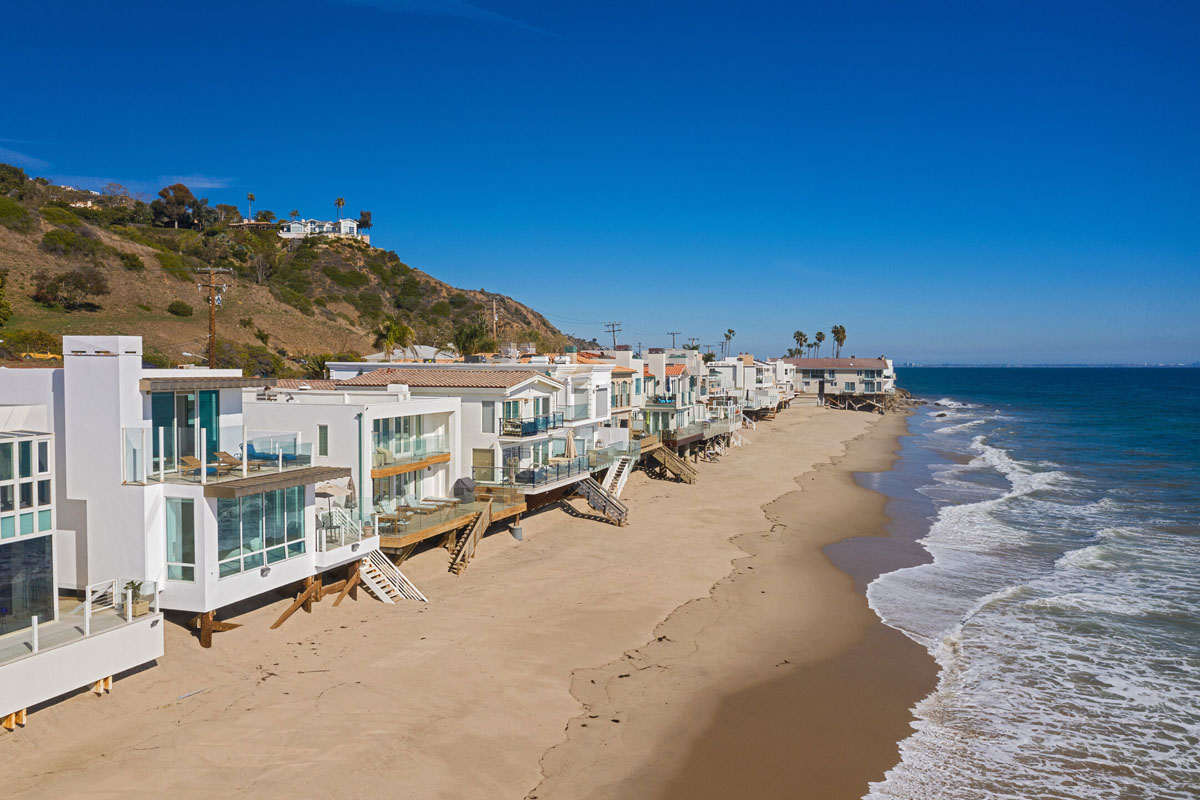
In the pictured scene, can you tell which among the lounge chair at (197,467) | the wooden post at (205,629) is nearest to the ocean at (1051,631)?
the wooden post at (205,629)

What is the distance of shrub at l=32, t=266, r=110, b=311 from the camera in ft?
178

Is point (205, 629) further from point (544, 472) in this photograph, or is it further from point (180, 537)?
point (544, 472)

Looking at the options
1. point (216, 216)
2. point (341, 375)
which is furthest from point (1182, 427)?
point (216, 216)

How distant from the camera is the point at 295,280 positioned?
8981 cm

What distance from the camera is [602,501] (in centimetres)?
3161

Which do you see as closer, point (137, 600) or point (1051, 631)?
point (137, 600)

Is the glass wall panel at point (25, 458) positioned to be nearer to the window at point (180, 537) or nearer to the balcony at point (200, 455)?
the balcony at point (200, 455)

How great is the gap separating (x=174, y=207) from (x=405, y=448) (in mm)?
87566

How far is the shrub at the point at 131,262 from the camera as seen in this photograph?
6506cm

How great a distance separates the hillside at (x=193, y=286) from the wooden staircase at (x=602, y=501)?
26.9 meters

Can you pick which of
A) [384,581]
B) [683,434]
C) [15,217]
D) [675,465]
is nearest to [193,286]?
[15,217]

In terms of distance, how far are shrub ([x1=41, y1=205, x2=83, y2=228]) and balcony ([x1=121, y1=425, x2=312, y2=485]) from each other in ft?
208

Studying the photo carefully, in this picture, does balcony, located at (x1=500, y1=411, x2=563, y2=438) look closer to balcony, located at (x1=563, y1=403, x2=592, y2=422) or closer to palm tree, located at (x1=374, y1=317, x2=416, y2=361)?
balcony, located at (x1=563, y1=403, x2=592, y2=422)

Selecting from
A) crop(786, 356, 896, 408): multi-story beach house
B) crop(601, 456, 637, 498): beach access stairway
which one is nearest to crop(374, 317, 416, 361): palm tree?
crop(601, 456, 637, 498): beach access stairway
